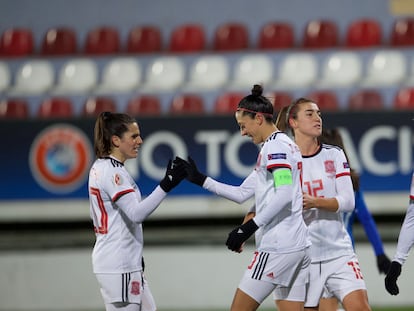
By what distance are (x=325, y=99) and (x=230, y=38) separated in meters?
2.11

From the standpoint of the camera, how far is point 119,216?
16.5 feet

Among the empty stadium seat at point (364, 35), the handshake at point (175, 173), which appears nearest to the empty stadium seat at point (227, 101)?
the empty stadium seat at point (364, 35)

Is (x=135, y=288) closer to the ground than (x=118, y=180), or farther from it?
closer to the ground

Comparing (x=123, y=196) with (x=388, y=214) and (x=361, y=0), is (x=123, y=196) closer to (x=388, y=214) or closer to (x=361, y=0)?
(x=388, y=214)

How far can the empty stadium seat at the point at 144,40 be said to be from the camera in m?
11.8

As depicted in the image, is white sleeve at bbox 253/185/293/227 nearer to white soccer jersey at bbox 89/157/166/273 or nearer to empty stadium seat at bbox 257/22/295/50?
white soccer jersey at bbox 89/157/166/273

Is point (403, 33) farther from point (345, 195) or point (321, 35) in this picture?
point (345, 195)

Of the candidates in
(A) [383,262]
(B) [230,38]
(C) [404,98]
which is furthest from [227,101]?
(A) [383,262]

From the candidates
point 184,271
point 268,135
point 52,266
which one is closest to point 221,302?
point 184,271

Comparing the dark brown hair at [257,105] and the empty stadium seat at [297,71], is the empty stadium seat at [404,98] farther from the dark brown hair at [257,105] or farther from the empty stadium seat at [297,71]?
the dark brown hair at [257,105]

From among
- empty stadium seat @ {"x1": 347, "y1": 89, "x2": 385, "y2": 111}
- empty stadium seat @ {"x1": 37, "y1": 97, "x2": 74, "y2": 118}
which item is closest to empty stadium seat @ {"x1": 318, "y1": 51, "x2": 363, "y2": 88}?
empty stadium seat @ {"x1": 347, "y1": 89, "x2": 385, "y2": 111}

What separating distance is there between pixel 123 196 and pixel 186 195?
178 inches

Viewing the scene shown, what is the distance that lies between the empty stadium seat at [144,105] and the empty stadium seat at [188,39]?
1.31m

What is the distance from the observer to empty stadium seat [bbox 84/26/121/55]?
468 inches
